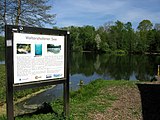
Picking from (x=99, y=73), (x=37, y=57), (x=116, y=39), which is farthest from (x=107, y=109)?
(x=116, y=39)

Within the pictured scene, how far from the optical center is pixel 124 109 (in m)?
7.38

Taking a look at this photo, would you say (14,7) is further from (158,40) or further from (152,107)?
(158,40)

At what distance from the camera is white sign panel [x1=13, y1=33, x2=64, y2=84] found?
5.17 meters

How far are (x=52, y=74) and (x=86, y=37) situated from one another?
3842 inches

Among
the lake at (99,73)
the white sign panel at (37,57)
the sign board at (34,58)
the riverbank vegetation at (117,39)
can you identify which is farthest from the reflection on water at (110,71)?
the riverbank vegetation at (117,39)

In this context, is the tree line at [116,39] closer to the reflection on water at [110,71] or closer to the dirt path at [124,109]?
the reflection on water at [110,71]

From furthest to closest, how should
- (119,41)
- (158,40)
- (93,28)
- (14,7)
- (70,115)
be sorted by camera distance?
1. (93,28)
2. (119,41)
3. (158,40)
4. (14,7)
5. (70,115)

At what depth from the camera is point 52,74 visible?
591cm

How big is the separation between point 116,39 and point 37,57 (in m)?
93.2

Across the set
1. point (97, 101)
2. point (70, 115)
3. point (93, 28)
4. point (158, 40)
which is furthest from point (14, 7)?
point (93, 28)

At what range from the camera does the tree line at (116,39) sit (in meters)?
95.8

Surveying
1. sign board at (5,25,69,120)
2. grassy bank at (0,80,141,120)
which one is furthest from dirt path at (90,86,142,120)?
sign board at (5,25,69,120)

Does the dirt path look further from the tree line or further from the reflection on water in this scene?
the tree line

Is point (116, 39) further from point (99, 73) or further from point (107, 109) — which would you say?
point (107, 109)
